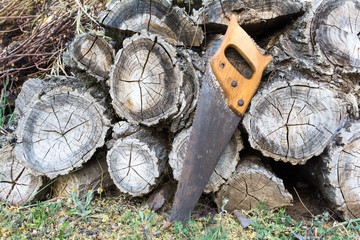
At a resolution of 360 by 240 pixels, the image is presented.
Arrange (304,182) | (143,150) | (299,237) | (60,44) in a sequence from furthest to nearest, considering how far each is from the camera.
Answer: (60,44)
(304,182)
(143,150)
(299,237)

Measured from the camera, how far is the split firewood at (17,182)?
234 cm

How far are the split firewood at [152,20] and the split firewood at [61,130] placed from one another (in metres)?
0.58

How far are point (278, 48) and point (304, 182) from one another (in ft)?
4.03

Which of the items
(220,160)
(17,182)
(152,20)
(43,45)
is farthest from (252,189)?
(43,45)

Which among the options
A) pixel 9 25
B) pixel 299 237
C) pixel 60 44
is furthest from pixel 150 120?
pixel 9 25

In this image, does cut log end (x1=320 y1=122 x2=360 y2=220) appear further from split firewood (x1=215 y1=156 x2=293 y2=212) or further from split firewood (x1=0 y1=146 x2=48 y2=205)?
split firewood (x1=0 y1=146 x2=48 y2=205)

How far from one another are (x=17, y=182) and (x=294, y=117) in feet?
7.22

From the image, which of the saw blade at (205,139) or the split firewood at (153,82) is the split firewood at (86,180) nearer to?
the split firewood at (153,82)

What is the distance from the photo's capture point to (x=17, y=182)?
93.6 inches

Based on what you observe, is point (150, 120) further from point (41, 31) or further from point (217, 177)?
point (41, 31)

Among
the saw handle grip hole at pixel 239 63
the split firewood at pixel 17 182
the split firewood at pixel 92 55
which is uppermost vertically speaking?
the split firewood at pixel 92 55

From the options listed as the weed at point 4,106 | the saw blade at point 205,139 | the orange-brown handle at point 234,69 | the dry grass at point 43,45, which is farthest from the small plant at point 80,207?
→ the dry grass at point 43,45

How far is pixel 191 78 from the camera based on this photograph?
7.20 feet

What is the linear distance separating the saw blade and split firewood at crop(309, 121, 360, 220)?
2.40 ft
